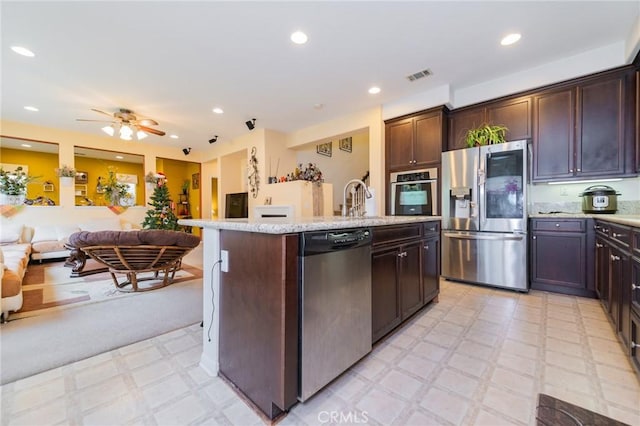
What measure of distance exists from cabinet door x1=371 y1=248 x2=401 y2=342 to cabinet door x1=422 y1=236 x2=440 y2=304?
1.81ft

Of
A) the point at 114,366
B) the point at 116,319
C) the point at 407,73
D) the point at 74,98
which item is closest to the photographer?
the point at 114,366

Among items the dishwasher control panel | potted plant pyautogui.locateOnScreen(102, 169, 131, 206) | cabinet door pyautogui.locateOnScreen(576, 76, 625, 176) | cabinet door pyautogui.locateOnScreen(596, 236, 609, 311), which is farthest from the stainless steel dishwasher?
potted plant pyautogui.locateOnScreen(102, 169, 131, 206)

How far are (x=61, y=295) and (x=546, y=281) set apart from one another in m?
5.73

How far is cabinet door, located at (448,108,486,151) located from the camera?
3.70m

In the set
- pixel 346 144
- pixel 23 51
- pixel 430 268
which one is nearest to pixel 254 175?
pixel 346 144

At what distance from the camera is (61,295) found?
304cm

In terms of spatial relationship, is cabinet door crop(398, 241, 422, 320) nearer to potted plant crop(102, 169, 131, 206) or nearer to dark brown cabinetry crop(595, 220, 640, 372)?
dark brown cabinetry crop(595, 220, 640, 372)

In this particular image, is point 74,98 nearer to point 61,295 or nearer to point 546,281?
point 61,295

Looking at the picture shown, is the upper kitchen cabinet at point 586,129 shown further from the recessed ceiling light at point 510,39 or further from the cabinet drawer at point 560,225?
the recessed ceiling light at point 510,39

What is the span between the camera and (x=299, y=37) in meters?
2.63

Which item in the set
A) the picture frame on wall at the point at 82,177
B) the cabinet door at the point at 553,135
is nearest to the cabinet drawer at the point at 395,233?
the cabinet door at the point at 553,135

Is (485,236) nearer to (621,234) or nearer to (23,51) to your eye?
(621,234)

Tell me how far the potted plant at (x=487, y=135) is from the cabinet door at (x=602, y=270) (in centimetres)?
150

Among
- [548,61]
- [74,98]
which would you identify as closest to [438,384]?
[548,61]
